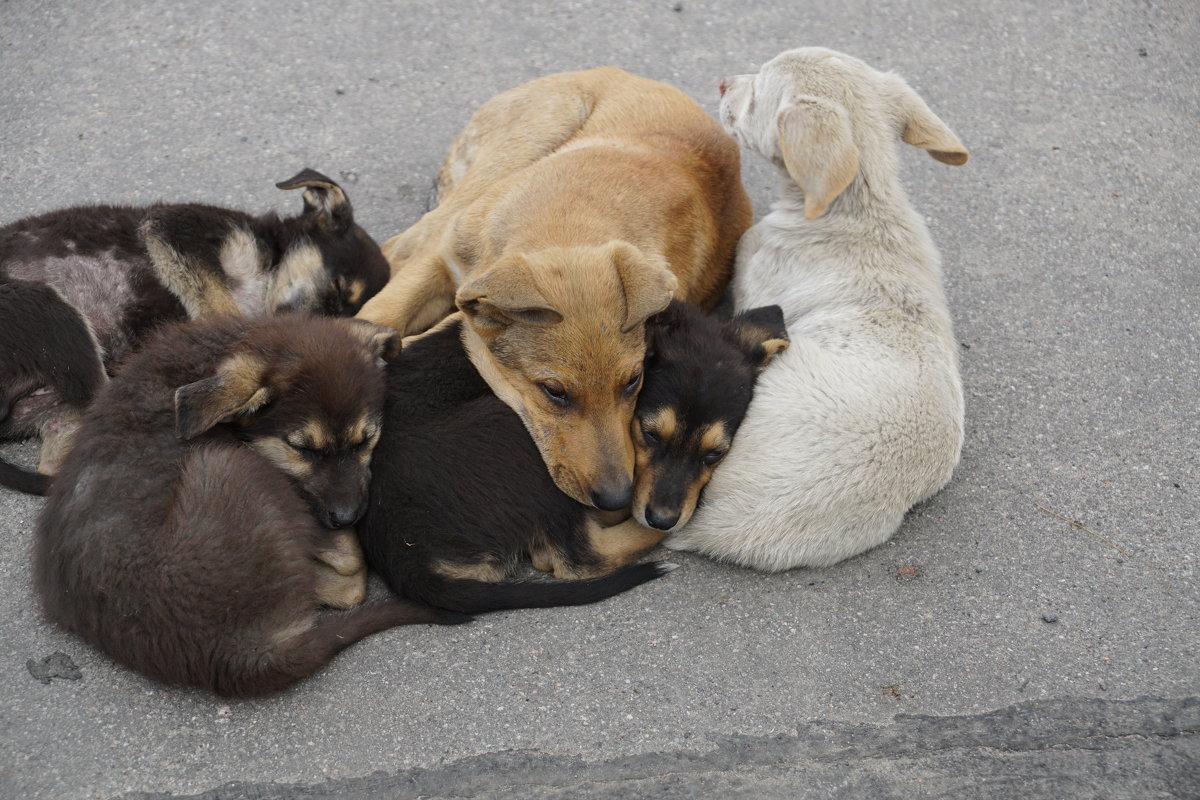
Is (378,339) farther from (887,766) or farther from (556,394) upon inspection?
(887,766)

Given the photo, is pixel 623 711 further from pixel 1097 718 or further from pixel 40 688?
pixel 40 688

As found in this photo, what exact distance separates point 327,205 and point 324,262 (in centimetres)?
33

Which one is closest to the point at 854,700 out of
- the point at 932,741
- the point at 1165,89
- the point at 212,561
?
the point at 932,741

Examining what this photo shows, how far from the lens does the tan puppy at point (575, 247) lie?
482 cm

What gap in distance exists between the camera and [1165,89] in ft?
27.3

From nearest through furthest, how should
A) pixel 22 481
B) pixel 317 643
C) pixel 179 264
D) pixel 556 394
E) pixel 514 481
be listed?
pixel 317 643 < pixel 514 481 < pixel 556 394 < pixel 22 481 < pixel 179 264

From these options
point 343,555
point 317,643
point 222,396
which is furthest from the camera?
point 343,555

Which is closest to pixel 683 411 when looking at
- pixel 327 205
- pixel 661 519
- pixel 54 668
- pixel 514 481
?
pixel 661 519

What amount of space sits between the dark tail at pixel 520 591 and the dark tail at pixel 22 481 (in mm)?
1847

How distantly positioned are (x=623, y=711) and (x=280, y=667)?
4.42ft

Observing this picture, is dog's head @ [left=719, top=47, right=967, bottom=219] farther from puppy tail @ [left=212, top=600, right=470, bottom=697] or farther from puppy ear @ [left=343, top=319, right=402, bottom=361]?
puppy tail @ [left=212, top=600, right=470, bottom=697]

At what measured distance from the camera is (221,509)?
427 centimetres

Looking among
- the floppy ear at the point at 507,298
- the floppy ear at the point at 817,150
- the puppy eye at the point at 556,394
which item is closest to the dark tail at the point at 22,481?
the floppy ear at the point at 507,298

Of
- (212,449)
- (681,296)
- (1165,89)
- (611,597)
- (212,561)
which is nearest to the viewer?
(212,561)
